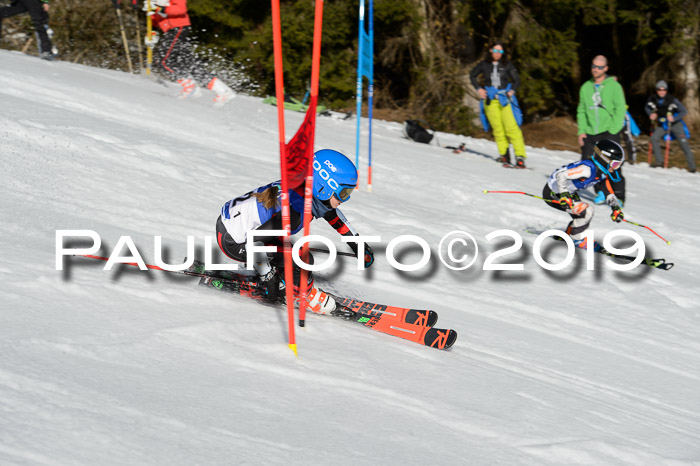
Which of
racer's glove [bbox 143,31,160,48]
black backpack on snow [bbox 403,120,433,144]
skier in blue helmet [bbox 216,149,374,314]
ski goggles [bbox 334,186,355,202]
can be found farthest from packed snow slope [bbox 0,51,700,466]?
racer's glove [bbox 143,31,160,48]

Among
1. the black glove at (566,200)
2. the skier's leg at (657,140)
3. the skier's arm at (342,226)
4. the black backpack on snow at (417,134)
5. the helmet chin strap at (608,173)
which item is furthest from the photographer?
the skier's leg at (657,140)

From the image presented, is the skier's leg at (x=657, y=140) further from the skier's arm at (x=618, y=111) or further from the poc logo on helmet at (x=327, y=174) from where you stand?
the poc logo on helmet at (x=327, y=174)

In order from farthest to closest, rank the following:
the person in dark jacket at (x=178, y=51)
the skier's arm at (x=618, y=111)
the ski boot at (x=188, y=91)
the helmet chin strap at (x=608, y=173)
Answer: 1. the person in dark jacket at (x=178, y=51)
2. the ski boot at (x=188, y=91)
3. the skier's arm at (x=618, y=111)
4. the helmet chin strap at (x=608, y=173)

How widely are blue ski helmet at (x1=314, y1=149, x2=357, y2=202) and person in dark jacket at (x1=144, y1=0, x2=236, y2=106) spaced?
5.78 meters

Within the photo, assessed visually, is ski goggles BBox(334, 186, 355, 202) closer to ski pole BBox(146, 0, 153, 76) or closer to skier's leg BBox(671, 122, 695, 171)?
ski pole BBox(146, 0, 153, 76)

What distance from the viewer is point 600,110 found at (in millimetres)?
9742

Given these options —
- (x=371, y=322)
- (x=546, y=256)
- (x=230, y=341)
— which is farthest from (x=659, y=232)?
(x=230, y=341)

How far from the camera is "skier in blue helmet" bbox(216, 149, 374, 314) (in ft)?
14.2

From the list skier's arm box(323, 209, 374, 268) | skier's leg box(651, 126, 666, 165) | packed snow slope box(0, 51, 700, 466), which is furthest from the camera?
skier's leg box(651, 126, 666, 165)

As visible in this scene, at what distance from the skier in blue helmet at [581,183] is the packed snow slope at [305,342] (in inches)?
12.3

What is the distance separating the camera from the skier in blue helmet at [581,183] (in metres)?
7.53

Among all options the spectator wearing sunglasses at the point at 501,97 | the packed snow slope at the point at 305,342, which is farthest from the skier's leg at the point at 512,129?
the packed snow slope at the point at 305,342

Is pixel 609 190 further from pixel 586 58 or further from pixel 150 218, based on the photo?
pixel 586 58

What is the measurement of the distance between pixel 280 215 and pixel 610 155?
4589 millimetres
